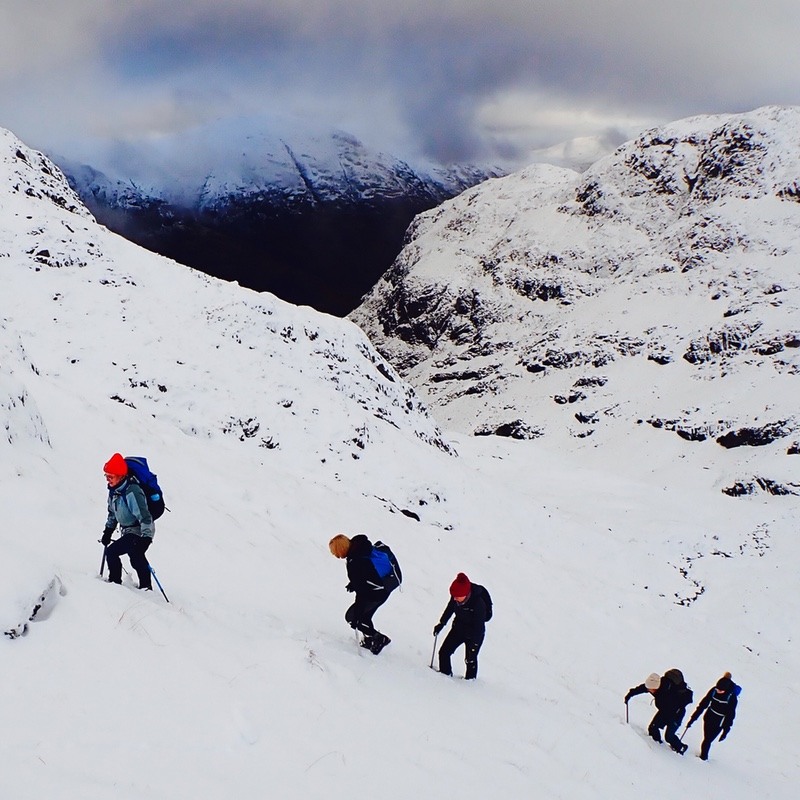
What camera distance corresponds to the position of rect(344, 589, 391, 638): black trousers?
7.67 m

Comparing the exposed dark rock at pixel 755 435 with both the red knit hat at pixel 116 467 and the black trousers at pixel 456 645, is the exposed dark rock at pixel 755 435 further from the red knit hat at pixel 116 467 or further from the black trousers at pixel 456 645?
the red knit hat at pixel 116 467

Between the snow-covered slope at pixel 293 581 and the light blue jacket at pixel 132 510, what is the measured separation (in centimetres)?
77

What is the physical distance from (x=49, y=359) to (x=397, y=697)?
22475mm

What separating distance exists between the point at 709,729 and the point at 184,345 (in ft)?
77.1

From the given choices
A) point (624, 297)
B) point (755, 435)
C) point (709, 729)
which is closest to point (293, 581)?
point (709, 729)

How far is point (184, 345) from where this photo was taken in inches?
1048

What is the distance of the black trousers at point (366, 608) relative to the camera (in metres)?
7.67

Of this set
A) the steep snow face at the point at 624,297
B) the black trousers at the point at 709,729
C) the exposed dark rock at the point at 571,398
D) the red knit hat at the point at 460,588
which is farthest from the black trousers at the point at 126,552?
the exposed dark rock at the point at 571,398

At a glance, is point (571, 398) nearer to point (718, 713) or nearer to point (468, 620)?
point (718, 713)

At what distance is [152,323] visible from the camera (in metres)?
27.4

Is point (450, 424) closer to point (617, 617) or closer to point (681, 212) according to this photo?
point (681, 212)

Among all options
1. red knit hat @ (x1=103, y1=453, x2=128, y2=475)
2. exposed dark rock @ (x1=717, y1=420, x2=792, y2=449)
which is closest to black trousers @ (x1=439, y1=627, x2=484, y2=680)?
red knit hat @ (x1=103, y1=453, x2=128, y2=475)

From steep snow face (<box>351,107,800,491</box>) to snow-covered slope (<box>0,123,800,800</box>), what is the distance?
39.9 metres

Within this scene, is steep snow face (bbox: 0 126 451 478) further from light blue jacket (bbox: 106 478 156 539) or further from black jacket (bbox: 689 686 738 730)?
black jacket (bbox: 689 686 738 730)
